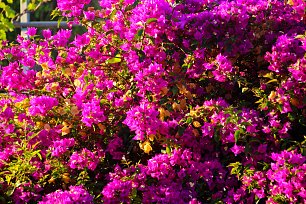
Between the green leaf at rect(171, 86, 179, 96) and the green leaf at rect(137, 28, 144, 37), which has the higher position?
the green leaf at rect(137, 28, 144, 37)

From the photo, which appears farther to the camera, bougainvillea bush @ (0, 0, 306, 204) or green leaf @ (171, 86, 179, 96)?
green leaf @ (171, 86, 179, 96)

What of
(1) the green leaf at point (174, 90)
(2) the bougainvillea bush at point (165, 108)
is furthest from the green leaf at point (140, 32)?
(1) the green leaf at point (174, 90)

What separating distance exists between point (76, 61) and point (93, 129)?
404 millimetres

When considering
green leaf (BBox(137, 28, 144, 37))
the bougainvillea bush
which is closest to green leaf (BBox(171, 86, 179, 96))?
the bougainvillea bush

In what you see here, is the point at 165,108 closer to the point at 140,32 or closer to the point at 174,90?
the point at 174,90

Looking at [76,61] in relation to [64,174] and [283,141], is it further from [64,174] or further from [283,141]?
[283,141]

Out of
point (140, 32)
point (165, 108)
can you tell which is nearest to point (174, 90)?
point (165, 108)

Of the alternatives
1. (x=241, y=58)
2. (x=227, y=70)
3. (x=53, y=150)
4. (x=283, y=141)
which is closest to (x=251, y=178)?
(x=283, y=141)

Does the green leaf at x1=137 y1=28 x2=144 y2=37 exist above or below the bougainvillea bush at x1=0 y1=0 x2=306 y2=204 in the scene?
above

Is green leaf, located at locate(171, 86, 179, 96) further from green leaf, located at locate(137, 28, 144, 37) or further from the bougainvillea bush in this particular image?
green leaf, located at locate(137, 28, 144, 37)

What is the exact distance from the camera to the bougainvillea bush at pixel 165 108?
2.81 m

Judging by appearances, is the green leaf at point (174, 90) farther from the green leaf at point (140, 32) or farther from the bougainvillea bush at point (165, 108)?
the green leaf at point (140, 32)

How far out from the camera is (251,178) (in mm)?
2826

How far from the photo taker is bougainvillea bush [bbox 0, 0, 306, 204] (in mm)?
2812
